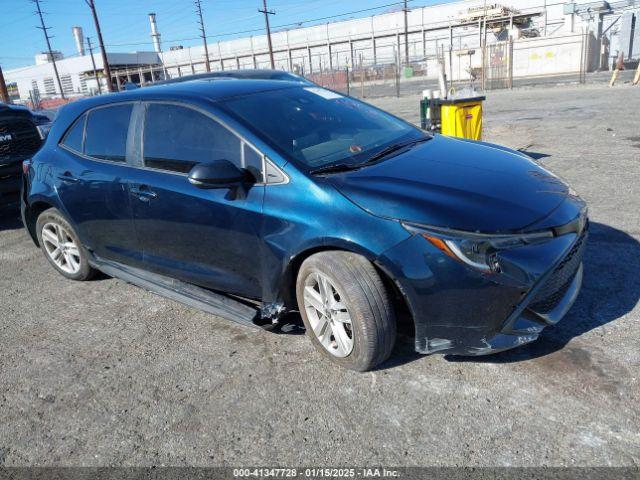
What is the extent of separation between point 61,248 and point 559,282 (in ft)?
14.0

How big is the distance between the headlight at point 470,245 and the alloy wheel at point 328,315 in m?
0.61

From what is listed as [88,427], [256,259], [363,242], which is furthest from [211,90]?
[88,427]

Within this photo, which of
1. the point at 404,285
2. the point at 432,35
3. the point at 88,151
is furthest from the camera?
the point at 432,35

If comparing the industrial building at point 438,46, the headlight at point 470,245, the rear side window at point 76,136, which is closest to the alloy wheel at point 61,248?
the rear side window at point 76,136

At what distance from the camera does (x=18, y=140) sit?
6.94m

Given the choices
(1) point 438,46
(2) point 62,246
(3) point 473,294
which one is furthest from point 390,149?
(1) point 438,46

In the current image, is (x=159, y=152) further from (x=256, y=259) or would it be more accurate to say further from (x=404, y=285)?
(x=404, y=285)

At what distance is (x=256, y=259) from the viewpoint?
10.2 feet

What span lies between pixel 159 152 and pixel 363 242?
5.84 feet

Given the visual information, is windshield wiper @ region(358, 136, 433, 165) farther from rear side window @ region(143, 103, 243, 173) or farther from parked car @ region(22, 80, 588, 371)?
rear side window @ region(143, 103, 243, 173)

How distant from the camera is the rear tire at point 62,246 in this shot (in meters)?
4.56

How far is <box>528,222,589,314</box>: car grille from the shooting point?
8.61ft

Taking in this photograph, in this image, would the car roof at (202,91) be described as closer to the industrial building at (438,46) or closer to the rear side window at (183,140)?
the rear side window at (183,140)

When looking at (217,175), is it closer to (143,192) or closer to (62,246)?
(143,192)
